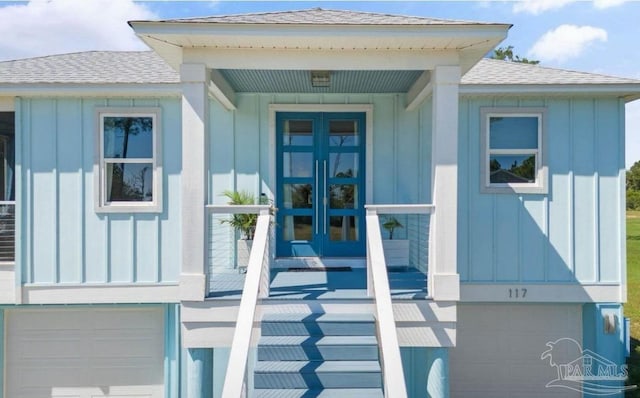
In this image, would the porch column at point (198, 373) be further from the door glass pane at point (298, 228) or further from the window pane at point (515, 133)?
the window pane at point (515, 133)

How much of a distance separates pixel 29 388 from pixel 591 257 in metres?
7.87

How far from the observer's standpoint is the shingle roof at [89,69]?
5.72 metres

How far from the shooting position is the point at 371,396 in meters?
3.63

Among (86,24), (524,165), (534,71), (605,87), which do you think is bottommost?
(524,165)

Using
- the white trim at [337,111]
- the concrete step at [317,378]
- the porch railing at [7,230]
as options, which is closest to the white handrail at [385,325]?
the concrete step at [317,378]

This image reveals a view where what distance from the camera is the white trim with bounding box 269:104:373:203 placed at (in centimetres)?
627

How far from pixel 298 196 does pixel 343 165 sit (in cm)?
80

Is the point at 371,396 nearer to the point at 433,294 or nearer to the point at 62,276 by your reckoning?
the point at 433,294

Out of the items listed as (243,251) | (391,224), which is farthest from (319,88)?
(243,251)

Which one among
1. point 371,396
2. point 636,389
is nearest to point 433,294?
point 371,396

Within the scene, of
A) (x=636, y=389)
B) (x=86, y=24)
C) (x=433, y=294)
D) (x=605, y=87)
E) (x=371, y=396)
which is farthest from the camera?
(x=86, y=24)

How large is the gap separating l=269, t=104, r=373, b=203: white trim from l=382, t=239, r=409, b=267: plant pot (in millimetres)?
710

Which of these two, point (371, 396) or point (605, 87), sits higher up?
point (605, 87)

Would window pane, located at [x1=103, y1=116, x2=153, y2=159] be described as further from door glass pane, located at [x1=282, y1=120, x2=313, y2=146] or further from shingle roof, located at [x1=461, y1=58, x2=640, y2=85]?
shingle roof, located at [x1=461, y1=58, x2=640, y2=85]
